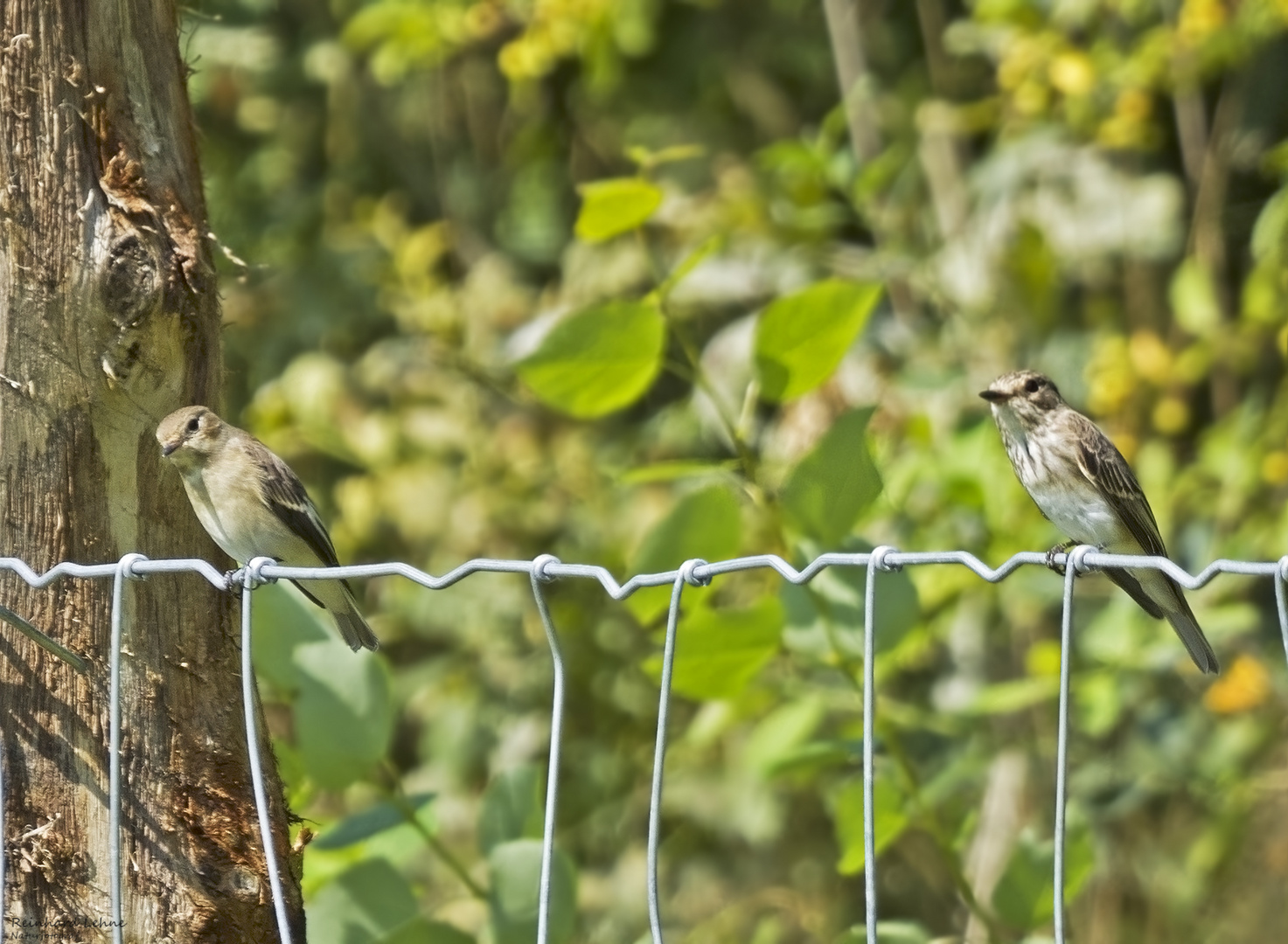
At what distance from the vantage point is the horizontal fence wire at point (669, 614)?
2041mm

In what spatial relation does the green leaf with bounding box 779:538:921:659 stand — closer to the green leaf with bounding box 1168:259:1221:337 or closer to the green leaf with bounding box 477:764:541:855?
the green leaf with bounding box 477:764:541:855

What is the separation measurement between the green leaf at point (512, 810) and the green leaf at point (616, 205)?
4.04 ft

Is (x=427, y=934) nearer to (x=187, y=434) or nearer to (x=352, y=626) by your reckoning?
(x=352, y=626)

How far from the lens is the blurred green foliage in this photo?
16.4ft

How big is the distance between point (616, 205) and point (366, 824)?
1.49 metres

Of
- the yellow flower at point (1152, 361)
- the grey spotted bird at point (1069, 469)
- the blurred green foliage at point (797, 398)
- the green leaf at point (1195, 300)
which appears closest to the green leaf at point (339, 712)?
the blurred green foliage at point (797, 398)

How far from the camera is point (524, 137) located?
703 centimetres

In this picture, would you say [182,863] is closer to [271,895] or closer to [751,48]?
[271,895]

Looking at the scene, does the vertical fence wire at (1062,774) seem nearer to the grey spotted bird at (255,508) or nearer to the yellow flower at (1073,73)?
the grey spotted bird at (255,508)

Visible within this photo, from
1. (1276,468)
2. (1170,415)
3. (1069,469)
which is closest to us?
(1069,469)

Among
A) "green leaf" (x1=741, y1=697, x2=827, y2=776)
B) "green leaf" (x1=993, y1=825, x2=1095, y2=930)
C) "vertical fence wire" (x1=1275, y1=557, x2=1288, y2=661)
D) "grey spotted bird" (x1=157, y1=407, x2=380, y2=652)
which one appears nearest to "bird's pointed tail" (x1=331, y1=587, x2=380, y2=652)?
"grey spotted bird" (x1=157, y1=407, x2=380, y2=652)

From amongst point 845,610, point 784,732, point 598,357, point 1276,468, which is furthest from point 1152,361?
point 598,357

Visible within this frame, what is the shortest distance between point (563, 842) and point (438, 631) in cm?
100

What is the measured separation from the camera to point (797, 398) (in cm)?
430
